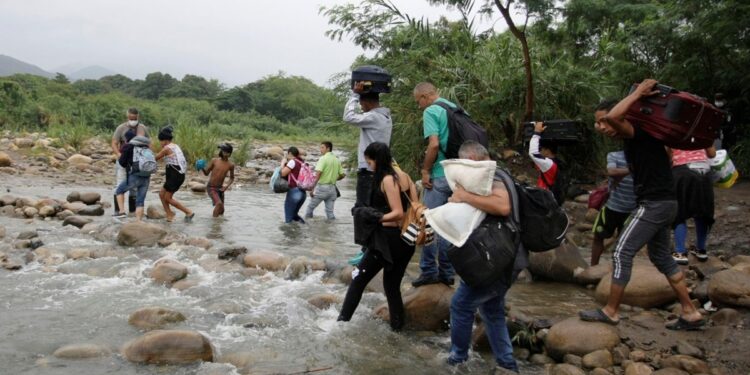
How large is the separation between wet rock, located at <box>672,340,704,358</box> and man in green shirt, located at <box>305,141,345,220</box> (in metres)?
6.46

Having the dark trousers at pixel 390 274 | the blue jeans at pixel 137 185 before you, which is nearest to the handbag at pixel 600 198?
the dark trousers at pixel 390 274

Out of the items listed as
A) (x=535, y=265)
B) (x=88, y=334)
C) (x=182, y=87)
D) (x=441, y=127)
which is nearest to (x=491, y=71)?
(x=535, y=265)

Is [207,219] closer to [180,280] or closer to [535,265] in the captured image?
[180,280]

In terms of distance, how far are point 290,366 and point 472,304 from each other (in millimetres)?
1405

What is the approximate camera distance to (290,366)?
170 inches

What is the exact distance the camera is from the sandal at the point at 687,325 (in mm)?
4605

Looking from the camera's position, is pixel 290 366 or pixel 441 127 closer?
pixel 290 366

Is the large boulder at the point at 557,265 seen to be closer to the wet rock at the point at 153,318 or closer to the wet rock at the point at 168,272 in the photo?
the wet rock at the point at 153,318

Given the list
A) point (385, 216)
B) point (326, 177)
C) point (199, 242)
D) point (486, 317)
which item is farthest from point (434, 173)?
point (326, 177)

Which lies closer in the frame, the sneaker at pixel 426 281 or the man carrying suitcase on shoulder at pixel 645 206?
the man carrying suitcase on shoulder at pixel 645 206

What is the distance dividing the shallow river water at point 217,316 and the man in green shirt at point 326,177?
2.11 metres

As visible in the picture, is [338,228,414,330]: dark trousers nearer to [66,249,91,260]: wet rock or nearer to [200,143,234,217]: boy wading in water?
[66,249,91,260]: wet rock

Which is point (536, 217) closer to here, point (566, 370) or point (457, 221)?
point (457, 221)

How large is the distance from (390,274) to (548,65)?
8.13 metres
